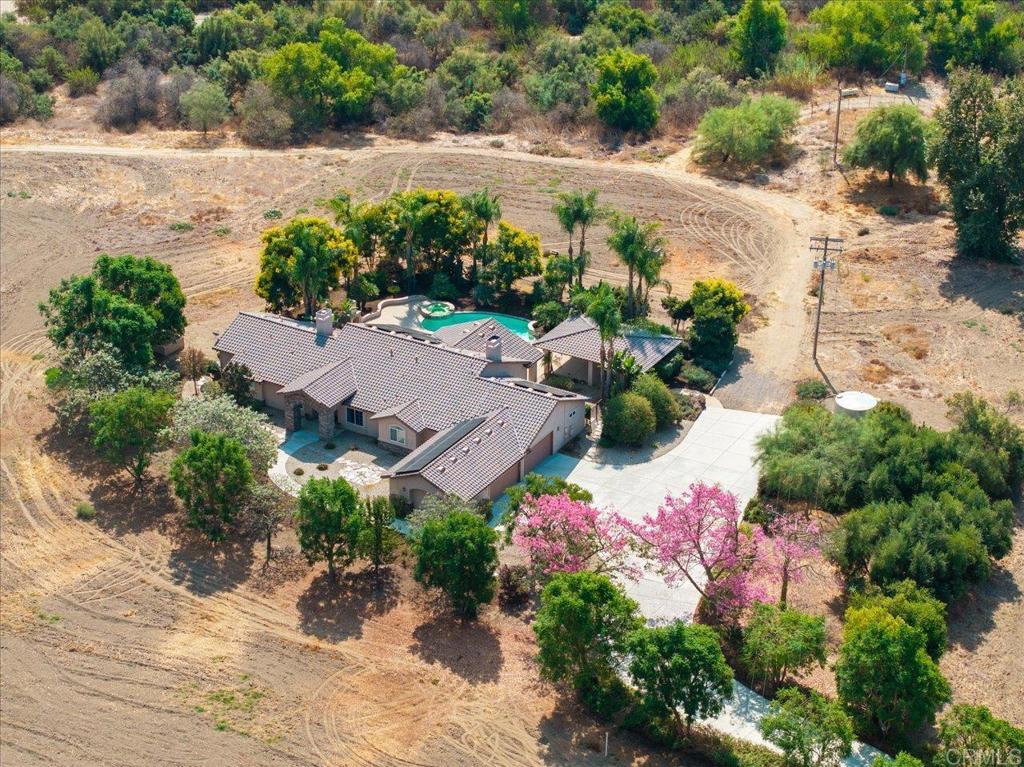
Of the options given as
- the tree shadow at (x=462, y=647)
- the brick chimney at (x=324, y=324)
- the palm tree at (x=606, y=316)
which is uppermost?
the palm tree at (x=606, y=316)

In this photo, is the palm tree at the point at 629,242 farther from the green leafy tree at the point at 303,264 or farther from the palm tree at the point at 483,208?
the green leafy tree at the point at 303,264

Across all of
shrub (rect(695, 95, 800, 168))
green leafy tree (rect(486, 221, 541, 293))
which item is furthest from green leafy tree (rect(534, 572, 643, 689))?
shrub (rect(695, 95, 800, 168))

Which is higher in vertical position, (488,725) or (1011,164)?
(1011,164)

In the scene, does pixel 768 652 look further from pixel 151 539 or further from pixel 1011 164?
pixel 1011 164

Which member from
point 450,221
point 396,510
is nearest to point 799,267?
point 450,221

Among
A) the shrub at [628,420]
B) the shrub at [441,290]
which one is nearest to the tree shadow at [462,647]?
the shrub at [628,420]

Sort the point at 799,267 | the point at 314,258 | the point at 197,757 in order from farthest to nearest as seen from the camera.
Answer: the point at 799,267 < the point at 314,258 < the point at 197,757
